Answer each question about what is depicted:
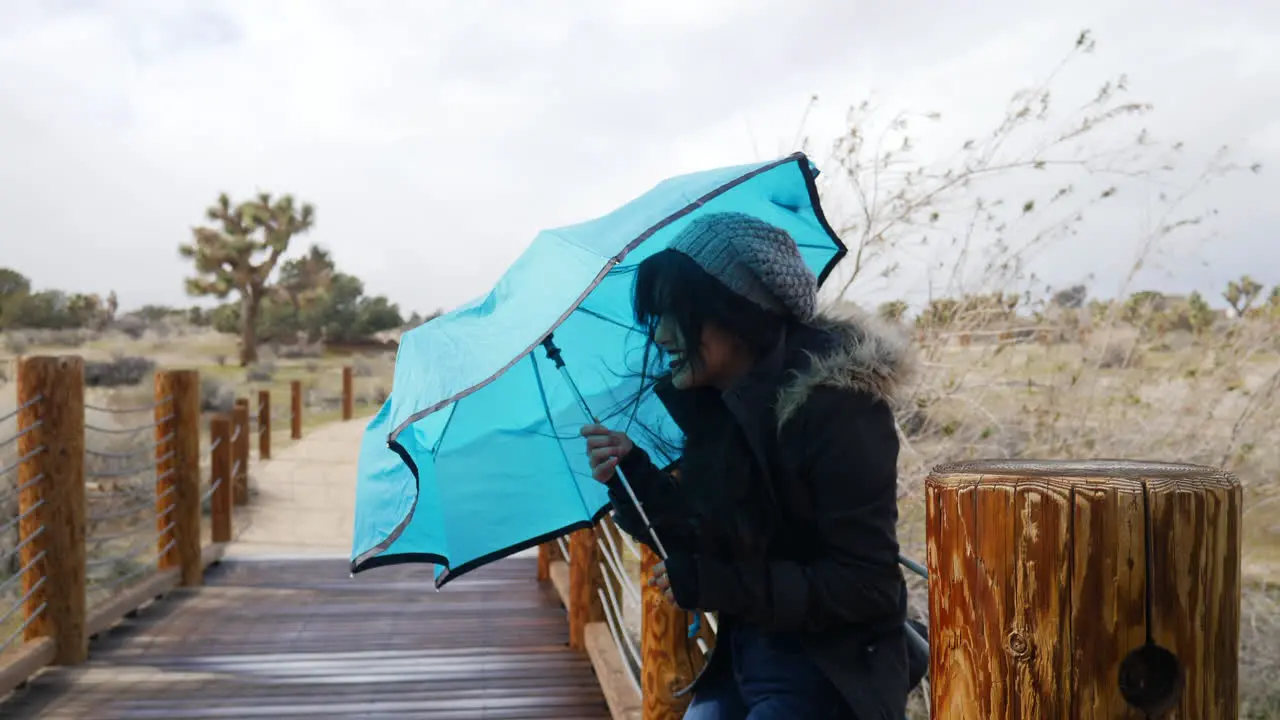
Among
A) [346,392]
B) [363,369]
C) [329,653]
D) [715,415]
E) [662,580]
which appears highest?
[715,415]

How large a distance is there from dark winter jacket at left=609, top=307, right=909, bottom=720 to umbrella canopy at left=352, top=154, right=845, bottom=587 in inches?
13.1

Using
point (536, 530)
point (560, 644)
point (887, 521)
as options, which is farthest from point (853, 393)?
point (560, 644)

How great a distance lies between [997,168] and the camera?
4516 millimetres

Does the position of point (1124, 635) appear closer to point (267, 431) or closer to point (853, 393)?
point (853, 393)

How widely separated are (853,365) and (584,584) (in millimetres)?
2897

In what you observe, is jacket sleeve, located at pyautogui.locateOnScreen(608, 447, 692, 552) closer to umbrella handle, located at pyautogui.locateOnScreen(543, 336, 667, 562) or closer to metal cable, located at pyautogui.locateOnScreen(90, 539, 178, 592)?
umbrella handle, located at pyautogui.locateOnScreen(543, 336, 667, 562)

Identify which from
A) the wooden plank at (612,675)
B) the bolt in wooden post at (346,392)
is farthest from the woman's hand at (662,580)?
the bolt in wooden post at (346,392)

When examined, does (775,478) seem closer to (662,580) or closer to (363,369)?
(662,580)

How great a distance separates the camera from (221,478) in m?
6.40

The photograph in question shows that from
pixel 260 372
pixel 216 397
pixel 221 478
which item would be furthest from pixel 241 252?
pixel 221 478

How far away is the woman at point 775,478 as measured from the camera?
140 centimetres

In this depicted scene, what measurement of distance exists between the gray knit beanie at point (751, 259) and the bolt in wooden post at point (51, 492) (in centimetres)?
323

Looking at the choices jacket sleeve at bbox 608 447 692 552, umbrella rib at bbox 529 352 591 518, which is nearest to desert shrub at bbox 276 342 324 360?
umbrella rib at bbox 529 352 591 518

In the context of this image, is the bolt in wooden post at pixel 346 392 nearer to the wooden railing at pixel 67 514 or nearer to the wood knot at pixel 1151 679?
the wooden railing at pixel 67 514
